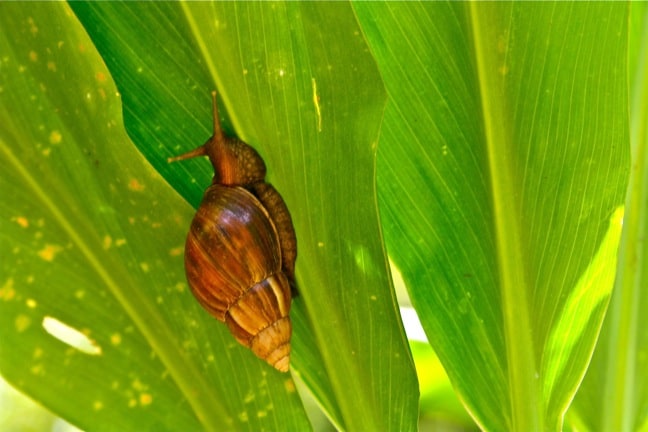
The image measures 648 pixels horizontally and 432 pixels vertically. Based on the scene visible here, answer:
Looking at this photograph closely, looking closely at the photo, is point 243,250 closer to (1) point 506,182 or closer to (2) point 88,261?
(2) point 88,261

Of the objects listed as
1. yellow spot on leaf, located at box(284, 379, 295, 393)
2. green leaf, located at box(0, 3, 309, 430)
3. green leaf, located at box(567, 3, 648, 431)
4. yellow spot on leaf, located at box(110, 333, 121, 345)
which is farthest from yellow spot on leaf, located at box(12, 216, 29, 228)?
green leaf, located at box(567, 3, 648, 431)

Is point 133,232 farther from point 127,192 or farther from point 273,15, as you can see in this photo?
point 273,15

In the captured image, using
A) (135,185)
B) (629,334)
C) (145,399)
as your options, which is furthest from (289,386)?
(629,334)

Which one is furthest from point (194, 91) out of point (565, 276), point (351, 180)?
point (565, 276)

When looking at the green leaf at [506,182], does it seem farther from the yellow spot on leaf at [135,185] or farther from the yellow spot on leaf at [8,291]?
the yellow spot on leaf at [8,291]

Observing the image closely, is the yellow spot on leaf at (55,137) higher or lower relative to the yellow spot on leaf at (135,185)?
higher

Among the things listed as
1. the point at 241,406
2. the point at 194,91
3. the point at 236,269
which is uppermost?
the point at 194,91

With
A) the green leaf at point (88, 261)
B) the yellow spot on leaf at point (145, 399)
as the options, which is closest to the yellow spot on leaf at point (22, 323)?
the green leaf at point (88, 261)
